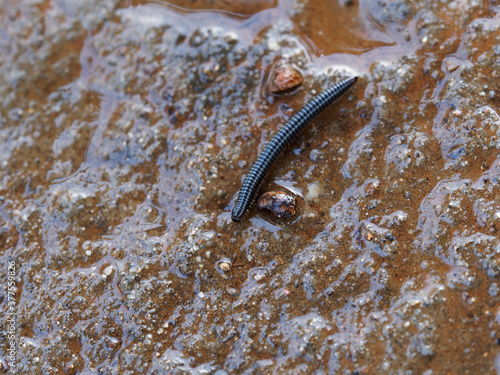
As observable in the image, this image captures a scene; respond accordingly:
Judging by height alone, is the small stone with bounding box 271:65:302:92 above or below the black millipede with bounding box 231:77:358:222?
above

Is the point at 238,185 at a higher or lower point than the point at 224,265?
higher

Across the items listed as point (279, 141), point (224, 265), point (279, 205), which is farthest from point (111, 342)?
point (279, 141)

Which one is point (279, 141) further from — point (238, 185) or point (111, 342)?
point (111, 342)

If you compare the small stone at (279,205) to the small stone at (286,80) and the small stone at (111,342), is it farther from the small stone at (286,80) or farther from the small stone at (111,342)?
the small stone at (111,342)

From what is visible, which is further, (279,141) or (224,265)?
(279,141)

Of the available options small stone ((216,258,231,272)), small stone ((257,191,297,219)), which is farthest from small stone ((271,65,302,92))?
small stone ((216,258,231,272))

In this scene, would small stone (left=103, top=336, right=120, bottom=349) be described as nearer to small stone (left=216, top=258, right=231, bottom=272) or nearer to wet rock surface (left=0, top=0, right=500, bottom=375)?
wet rock surface (left=0, top=0, right=500, bottom=375)

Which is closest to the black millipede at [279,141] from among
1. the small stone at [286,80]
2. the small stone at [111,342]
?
the small stone at [286,80]
